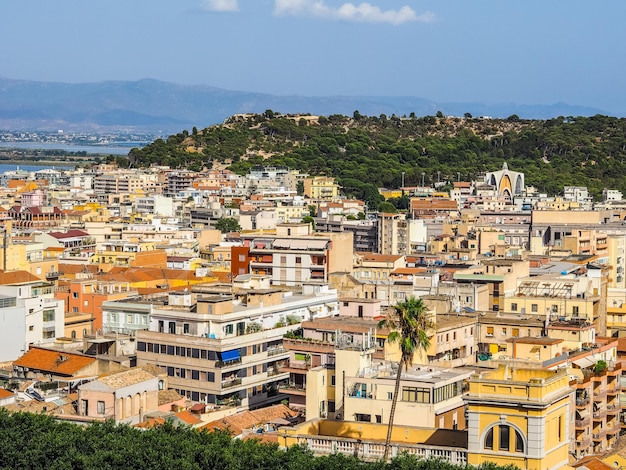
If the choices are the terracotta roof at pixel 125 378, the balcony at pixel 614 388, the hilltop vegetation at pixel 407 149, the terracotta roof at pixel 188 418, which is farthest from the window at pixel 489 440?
the hilltop vegetation at pixel 407 149

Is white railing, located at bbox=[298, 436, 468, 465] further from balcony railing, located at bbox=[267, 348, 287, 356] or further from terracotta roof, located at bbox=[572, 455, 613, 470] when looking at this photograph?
balcony railing, located at bbox=[267, 348, 287, 356]

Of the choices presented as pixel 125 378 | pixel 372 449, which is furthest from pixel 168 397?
pixel 372 449

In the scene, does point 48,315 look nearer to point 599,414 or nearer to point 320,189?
point 599,414

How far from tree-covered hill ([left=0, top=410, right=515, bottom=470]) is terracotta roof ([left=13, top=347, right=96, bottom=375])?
663 cm

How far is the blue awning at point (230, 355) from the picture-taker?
31156mm

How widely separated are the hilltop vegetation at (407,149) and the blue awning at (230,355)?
78.5 meters

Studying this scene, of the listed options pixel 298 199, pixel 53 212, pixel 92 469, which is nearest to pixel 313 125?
pixel 298 199

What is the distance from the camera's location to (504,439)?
2019cm

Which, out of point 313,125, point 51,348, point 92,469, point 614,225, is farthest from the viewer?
point 313,125

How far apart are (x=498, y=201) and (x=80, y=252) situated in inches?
1638

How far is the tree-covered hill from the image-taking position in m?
21.3

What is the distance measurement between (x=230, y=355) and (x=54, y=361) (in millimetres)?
4399

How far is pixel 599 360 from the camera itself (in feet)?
99.8

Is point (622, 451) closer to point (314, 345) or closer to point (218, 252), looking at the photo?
point (314, 345)
